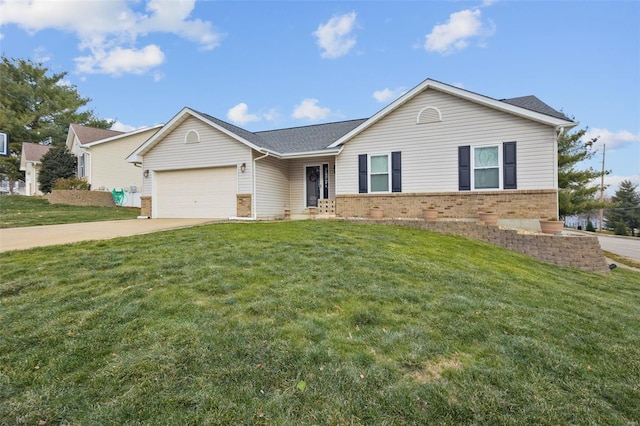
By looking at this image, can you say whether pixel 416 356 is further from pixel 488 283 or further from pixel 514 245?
pixel 514 245

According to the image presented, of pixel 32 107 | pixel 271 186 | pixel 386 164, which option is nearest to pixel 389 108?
pixel 386 164

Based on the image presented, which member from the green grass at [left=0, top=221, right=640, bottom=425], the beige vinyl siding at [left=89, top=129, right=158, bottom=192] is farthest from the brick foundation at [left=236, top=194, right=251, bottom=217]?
the beige vinyl siding at [left=89, top=129, right=158, bottom=192]

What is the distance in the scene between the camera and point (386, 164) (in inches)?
486

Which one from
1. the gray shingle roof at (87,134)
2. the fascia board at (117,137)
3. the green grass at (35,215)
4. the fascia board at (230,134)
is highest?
the gray shingle roof at (87,134)

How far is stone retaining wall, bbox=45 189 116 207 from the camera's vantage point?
715 inches

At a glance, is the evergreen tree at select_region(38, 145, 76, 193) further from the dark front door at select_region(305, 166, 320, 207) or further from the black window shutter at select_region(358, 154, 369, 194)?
the black window shutter at select_region(358, 154, 369, 194)

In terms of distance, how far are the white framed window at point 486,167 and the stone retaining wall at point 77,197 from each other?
20.7m

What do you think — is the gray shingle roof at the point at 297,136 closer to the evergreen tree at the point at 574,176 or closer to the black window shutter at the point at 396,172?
the black window shutter at the point at 396,172

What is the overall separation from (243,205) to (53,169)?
17.3 metres

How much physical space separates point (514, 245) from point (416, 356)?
863cm

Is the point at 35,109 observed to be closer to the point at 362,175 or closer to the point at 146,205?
the point at 146,205

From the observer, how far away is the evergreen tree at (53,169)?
70.3ft

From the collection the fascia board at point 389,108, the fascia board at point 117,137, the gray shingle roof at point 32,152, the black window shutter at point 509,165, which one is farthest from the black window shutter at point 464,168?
the gray shingle roof at point 32,152

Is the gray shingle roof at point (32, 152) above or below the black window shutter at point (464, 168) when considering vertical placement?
above
